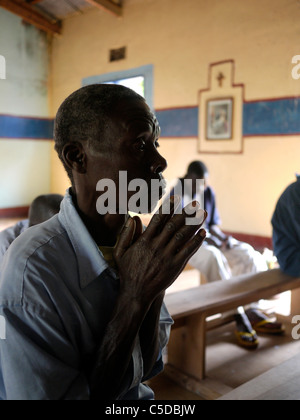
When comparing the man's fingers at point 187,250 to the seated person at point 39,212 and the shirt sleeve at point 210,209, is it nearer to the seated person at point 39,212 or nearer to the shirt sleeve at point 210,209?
the seated person at point 39,212

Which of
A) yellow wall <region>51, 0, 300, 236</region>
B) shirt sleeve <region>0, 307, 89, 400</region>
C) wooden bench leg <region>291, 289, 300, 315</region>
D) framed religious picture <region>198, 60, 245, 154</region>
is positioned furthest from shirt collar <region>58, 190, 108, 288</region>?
framed religious picture <region>198, 60, 245, 154</region>

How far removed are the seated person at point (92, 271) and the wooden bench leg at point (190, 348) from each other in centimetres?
123

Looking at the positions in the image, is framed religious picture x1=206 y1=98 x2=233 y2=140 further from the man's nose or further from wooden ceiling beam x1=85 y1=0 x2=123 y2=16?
the man's nose

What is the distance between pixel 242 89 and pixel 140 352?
4783 mm

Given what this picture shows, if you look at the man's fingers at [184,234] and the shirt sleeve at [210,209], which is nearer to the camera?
the man's fingers at [184,234]

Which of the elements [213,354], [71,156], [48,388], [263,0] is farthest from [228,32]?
[48,388]

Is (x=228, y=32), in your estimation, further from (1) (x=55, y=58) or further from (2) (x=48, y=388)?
(2) (x=48, y=388)

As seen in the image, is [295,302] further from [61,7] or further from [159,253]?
[61,7]

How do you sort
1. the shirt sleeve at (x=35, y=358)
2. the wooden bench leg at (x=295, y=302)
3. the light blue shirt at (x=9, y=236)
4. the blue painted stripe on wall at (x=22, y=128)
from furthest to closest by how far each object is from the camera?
the blue painted stripe on wall at (x=22, y=128)
the wooden bench leg at (x=295, y=302)
the light blue shirt at (x=9, y=236)
the shirt sleeve at (x=35, y=358)

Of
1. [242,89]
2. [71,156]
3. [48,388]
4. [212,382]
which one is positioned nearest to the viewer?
[48,388]

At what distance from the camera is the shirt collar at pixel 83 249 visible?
0.79 metres

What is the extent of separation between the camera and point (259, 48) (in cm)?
486

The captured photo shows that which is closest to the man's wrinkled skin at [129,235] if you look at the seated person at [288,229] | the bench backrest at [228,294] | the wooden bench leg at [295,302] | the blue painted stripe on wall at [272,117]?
the bench backrest at [228,294]

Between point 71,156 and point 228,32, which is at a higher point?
point 228,32
